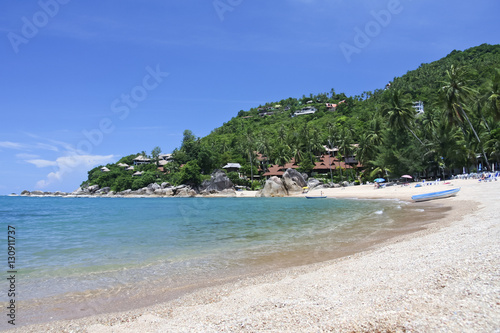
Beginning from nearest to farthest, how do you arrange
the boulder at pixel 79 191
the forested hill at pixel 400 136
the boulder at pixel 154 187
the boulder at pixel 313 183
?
the forested hill at pixel 400 136 < the boulder at pixel 313 183 < the boulder at pixel 154 187 < the boulder at pixel 79 191

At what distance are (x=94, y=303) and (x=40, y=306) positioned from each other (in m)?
1.11

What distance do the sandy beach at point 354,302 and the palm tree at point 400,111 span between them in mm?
43970

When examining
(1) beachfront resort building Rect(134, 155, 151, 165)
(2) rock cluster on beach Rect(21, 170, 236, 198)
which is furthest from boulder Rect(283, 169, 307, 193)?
(1) beachfront resort building Rect(134, 155, 151, 165)

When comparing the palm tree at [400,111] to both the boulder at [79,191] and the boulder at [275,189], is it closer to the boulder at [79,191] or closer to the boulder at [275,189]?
the boulder at [275,189]

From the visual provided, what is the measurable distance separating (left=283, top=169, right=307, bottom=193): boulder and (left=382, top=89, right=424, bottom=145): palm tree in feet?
67.7

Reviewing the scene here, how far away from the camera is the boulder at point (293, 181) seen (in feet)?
193

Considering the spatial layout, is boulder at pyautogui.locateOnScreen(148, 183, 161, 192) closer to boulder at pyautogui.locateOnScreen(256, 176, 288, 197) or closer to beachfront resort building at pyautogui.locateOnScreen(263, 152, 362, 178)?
beachfront resort building at pyautogui.locateOnScreen(263, 152, 362, 178)

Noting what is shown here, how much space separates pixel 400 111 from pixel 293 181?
23.0m

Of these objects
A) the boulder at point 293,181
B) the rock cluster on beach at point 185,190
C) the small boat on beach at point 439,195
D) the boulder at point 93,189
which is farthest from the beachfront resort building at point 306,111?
the small boat on beach at point 439,195

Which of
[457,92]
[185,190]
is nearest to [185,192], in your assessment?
[185,190]

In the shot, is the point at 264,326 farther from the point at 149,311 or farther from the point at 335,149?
the point at 335,149

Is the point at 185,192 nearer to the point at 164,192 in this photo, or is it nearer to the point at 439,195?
the point at 164,192

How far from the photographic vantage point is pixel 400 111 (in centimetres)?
4584

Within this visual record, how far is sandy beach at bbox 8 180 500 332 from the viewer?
3646mm
